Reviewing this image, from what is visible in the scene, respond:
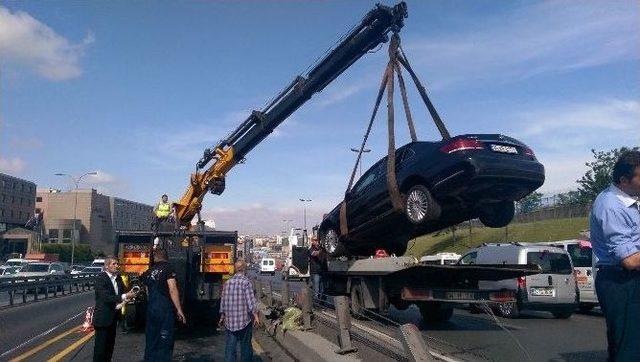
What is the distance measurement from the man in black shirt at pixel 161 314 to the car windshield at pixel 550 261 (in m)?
9.25

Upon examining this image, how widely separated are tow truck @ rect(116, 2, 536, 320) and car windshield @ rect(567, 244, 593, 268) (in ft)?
18.7

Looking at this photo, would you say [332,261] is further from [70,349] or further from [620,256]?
[620,256]

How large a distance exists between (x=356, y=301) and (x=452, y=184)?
383 cm

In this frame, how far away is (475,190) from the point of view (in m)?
7.79

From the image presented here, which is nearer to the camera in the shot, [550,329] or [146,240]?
[550,329]

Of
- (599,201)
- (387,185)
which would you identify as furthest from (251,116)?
(599,201)

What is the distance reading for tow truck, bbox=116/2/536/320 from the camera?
8.91m

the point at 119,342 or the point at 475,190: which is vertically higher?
the point at 475,190

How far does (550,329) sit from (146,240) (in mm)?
8783

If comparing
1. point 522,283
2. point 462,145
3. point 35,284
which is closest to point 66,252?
point 35,284

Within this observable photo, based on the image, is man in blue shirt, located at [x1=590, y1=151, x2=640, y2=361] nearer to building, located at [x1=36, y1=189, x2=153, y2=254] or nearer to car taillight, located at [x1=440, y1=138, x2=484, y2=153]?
car taillight, located at [x1=440, y1=138, x2=484, y2=153]

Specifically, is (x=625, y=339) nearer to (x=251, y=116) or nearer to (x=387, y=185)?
(x=387, y=185)

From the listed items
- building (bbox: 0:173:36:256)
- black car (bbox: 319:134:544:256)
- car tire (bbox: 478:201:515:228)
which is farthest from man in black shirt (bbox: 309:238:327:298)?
building (bbox: 0:173:36:256)

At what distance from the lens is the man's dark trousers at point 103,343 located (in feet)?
19.8
